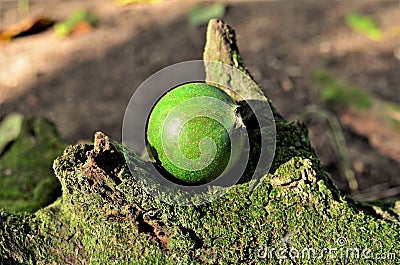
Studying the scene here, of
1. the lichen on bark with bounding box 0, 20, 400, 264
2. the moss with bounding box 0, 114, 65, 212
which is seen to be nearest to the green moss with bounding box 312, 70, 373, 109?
the lichen on bark with bounding box 0, 20, 400, 264

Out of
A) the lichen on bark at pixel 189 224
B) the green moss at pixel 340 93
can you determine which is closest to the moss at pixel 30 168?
the lichen on bark at pixel 189 224

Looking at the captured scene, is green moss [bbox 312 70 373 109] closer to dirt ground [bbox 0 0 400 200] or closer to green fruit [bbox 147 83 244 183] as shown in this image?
dirt ground [bbox 0 0 400 200]

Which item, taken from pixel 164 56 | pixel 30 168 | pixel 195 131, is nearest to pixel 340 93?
pixel 164 56

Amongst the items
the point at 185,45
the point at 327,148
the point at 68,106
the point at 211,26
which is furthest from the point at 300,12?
the point at 211,26

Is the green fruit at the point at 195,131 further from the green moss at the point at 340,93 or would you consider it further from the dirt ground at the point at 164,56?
the green moss at the point at 340,93

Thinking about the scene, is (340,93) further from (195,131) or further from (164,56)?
(195,131)

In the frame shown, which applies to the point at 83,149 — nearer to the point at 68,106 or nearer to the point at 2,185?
the point at 2,185
